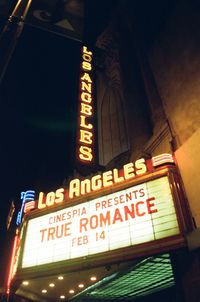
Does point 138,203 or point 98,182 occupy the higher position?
point 98,182

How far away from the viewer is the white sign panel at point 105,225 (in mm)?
8281

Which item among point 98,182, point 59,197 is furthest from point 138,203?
point 59,197

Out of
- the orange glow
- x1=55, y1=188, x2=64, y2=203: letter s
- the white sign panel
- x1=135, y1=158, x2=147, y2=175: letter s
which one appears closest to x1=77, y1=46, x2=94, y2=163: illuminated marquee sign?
x1=55, y1=188, x2=64, y2=203: letter s

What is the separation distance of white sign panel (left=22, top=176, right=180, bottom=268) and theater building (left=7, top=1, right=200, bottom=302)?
3 centimetres

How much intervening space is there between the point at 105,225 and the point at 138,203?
50.6 inches

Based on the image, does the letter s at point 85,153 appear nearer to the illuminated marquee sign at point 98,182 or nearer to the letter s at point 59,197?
the illuminated marquee sign at point 98,182

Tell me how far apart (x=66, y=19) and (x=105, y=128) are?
6.65m

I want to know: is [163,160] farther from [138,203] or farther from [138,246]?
[138,246]

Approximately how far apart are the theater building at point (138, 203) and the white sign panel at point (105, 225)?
0.10ft

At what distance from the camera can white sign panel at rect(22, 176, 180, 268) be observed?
27.2ft

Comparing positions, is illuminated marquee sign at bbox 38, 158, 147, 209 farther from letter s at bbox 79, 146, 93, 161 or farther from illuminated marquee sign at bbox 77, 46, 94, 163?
illuminated marquee sign at bbox 77, 46, 94, 163

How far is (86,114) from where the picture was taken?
1419 cm

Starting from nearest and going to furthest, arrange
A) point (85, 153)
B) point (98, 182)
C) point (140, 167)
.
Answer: point (140, 167) → point (98, 182) → point (85, 153)

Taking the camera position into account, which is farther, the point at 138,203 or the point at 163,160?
the point at 163,160
